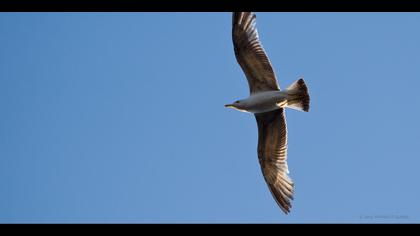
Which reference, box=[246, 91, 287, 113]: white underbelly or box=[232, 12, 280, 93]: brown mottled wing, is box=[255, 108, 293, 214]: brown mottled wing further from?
box=[232, 12, 280, 93]: brown mottled wing

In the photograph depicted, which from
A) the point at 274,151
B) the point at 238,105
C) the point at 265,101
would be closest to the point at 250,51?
the point at 265,101

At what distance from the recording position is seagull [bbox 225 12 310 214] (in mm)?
9383

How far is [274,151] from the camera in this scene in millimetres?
10289

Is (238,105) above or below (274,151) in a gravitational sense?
above

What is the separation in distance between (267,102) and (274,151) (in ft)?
3.84

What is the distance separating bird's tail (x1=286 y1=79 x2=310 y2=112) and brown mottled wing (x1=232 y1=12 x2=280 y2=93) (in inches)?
16.3

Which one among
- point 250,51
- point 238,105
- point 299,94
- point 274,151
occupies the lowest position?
point 274,151

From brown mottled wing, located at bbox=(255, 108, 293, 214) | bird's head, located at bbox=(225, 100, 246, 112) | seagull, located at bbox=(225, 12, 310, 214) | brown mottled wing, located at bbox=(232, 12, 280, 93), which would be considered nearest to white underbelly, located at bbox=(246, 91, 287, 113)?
seagull, located at bbox=(225, 12, 310, 214)

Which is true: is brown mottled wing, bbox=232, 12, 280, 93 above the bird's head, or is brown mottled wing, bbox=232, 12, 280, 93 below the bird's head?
above

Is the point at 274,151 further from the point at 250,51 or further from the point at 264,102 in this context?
the point at 250,51

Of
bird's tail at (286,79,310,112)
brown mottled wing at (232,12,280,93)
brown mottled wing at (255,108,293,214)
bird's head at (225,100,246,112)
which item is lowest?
brown mottled wing at (255,108,293,214)

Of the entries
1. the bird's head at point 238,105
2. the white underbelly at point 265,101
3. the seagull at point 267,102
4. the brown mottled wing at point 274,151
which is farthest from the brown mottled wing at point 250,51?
the brown mottled wing at point 274,151
